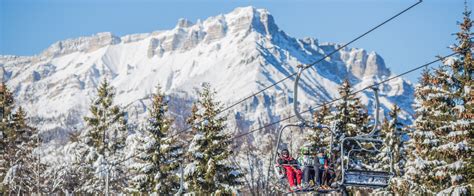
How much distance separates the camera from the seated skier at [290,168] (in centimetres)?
2139

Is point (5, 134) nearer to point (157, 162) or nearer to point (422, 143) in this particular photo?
point (157, 162)

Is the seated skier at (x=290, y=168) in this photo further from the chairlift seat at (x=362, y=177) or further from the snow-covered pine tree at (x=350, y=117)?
the snow-covered pine tree at (x=350, y=117)

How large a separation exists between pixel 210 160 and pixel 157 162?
3.97m

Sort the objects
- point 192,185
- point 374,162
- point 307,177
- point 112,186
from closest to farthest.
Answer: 1. point 307,177
2. point 192,185
3. point 374,162
4. point 112,186

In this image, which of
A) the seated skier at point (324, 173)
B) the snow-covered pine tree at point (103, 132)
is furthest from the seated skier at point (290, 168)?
the snow-covered pine tree at point (103, 132)

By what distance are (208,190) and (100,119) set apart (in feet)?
55.6

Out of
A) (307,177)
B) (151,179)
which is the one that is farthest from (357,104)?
(307,177)

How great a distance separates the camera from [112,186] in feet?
180

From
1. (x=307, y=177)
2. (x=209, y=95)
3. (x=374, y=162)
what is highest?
(x=209, y=95)

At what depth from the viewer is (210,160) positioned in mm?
36938

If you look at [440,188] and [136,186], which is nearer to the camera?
[440,188]

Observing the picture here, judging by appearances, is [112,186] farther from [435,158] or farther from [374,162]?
[435,158]

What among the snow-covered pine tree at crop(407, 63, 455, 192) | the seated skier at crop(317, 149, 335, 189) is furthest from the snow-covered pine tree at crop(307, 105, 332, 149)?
the seated skier at crop(317, 149, 335, 189)

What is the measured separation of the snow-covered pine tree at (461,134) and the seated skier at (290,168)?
33.4ft
